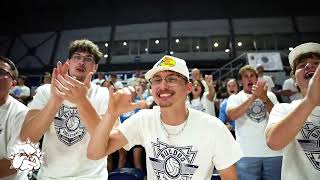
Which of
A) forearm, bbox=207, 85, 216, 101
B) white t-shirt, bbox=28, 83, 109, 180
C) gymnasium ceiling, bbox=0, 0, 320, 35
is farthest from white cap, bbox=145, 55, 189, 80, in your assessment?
gymnasium ceiling, bbox=0, 0, 320, 35

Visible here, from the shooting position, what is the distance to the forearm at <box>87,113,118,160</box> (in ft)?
7.19

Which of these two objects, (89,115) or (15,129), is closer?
(89,115)

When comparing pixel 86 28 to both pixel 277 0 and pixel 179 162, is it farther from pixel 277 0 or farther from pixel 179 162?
pixel 179 162

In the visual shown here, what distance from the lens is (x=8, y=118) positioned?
2.60 m

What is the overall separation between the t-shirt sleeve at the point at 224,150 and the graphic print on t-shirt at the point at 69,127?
1287 millimetres

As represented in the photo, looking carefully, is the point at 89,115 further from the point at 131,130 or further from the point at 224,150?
the point at 224,150

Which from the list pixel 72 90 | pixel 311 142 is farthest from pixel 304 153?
pixel 72 90

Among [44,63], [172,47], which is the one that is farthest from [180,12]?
[44,63]

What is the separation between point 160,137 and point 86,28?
1603 cm

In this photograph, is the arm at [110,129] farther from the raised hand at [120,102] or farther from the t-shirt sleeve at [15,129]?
the t-shirt sleeve at [15,129]

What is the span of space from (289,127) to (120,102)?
112 cm

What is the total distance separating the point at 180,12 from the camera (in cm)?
1703

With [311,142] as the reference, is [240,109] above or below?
above

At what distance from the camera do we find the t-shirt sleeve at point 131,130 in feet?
8.39
